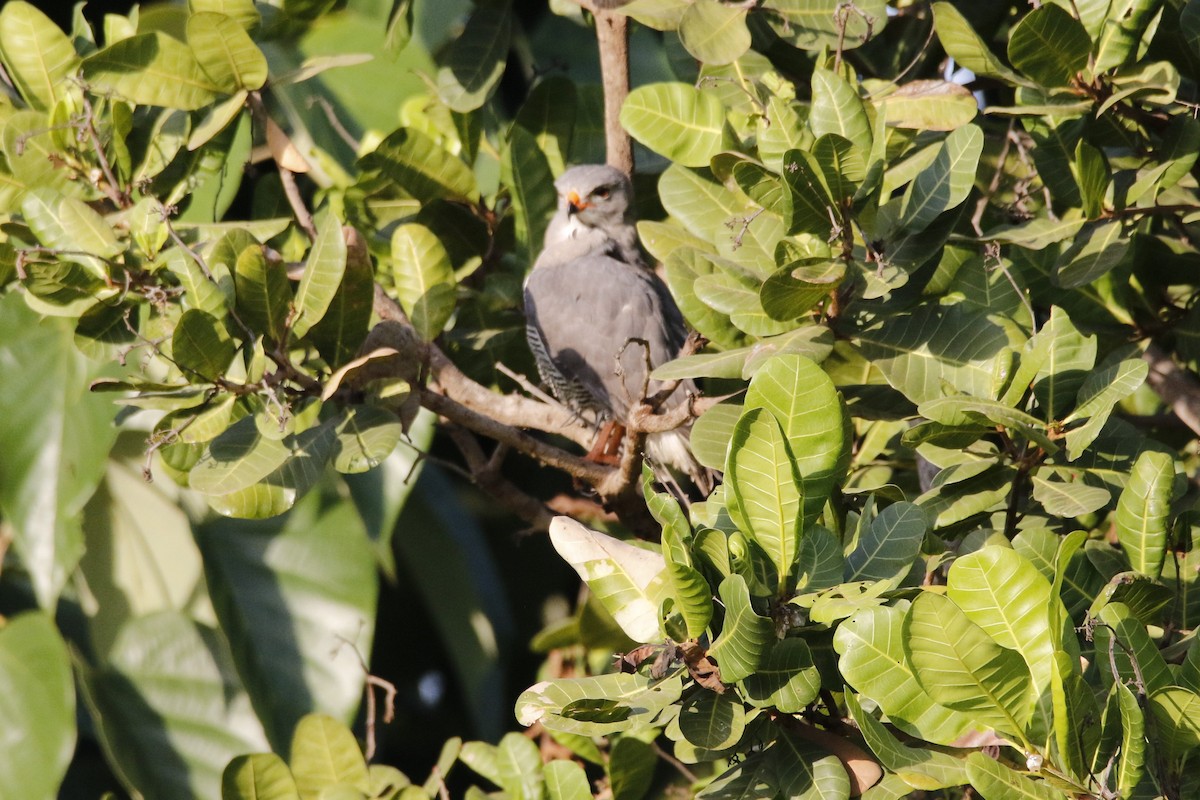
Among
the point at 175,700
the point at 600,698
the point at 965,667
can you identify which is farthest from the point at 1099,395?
the point at 175,700

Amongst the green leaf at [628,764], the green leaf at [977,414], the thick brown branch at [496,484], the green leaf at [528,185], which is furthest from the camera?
the green leaf at [528,185]

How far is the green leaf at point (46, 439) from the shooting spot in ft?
9.12

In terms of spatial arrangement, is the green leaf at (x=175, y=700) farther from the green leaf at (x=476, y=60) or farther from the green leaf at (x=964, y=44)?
the green leaf at (x=964, y=44)

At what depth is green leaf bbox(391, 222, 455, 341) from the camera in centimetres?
221

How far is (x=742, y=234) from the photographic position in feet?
5.98

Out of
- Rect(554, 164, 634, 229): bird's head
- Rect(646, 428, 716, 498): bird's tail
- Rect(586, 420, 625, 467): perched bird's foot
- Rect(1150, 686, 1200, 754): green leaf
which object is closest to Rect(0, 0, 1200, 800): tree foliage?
Rect(1150, 686, 1200, 754): green leaf

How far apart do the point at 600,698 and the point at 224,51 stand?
1.57 metres

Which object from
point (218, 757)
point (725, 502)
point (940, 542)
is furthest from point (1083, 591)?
point (218, 757)

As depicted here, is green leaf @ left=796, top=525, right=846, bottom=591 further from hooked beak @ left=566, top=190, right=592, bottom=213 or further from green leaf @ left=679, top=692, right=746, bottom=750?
hooked beak @ left=566, top=190, right=592, bottom=213

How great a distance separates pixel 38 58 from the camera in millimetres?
2352

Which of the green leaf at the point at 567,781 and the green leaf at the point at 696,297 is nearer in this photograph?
the green leaf at the point at 567,781

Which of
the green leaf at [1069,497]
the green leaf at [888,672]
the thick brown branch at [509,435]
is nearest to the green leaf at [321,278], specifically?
the thick brown branch at [509,435]

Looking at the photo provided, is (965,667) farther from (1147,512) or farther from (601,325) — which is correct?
(601,325)

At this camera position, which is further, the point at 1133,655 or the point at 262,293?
the point at 262,293
